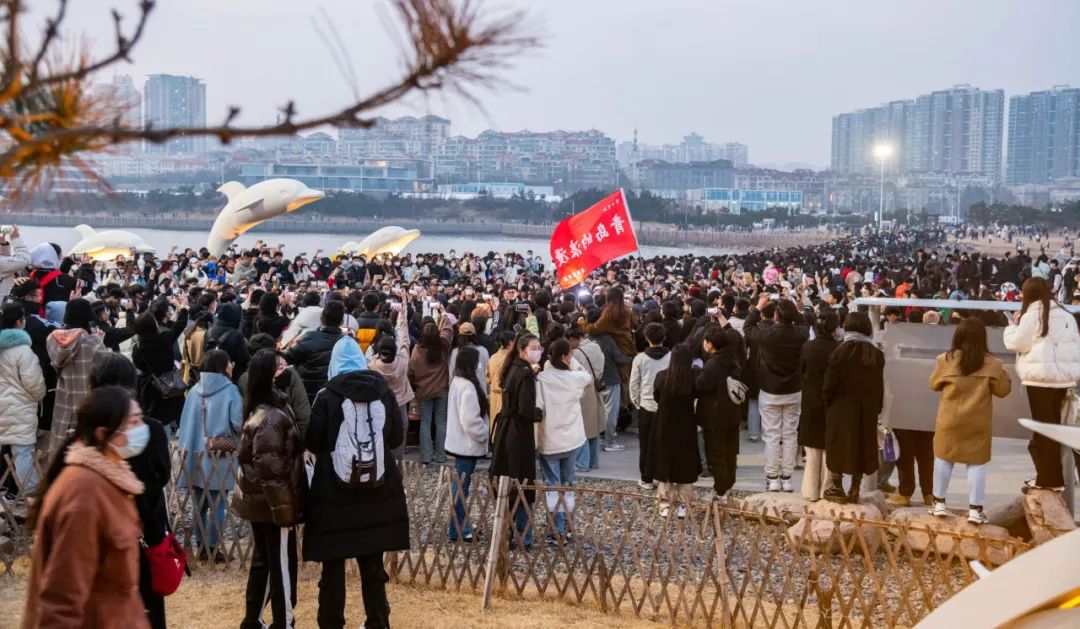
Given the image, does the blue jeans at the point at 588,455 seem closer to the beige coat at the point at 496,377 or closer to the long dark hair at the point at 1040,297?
the beige coat at the point at 496,377

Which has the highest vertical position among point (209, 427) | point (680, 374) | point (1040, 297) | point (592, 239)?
point (592, 239)

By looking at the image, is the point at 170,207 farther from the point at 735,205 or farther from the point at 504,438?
the point at 504,438

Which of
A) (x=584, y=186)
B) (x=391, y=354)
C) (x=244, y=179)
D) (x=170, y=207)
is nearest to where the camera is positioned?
(x=391, y=354)

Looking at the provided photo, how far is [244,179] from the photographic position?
16000cm

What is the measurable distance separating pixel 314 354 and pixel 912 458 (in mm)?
4073

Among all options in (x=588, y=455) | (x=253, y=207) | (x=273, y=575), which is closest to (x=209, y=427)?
(x=273, y=575)

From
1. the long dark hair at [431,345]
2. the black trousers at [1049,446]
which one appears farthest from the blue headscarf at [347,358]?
Answer: the black trousers at [1049,446]

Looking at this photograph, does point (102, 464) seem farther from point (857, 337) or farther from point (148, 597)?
point (857, 337)

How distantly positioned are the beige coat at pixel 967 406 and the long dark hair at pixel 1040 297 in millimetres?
337

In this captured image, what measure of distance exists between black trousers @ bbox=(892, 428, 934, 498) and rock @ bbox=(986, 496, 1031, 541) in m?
0.68

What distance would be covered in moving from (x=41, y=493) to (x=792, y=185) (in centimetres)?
19565

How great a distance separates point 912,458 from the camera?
766 centimetres

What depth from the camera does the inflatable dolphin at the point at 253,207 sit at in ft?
99.0

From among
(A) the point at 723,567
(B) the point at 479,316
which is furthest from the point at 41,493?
(B) the point at 479,316
